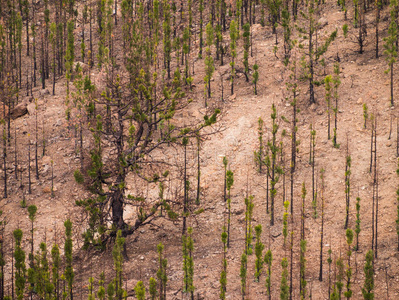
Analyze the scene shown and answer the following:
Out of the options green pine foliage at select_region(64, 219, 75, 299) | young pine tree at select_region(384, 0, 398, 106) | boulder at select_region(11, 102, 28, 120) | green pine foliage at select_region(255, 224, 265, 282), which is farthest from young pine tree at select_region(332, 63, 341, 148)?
boulder at select_region(11, 102, 28, 120)

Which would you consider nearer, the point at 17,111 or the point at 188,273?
the point at 188,273

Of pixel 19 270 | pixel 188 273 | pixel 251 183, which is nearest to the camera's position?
pixel 19 270

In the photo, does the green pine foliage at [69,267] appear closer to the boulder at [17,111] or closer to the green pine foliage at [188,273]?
the green pine foliage at [188,273]

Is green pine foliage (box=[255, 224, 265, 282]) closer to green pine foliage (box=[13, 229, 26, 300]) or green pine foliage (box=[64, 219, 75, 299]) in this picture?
green pine foliage (box=[64, 219, 75, 299])

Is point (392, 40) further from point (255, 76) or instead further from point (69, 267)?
point (69, 267)

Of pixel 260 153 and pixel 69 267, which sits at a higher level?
pixel 260 153

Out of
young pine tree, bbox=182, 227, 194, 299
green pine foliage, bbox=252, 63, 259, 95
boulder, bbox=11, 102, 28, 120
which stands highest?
green pine foliage, bbox=252, 63, 259, 95

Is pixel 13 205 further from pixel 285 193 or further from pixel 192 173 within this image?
pixel 285 193

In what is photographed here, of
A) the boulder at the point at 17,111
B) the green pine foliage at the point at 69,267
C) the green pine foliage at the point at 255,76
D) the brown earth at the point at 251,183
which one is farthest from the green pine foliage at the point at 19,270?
the green pine foliage at the point at 255,76

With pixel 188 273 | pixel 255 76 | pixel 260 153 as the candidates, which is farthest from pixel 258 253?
pixel 255 76

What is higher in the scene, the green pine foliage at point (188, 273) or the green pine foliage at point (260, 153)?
the green pine foliage at point (260, 153)

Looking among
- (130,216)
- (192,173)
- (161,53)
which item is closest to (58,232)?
(130,216)
